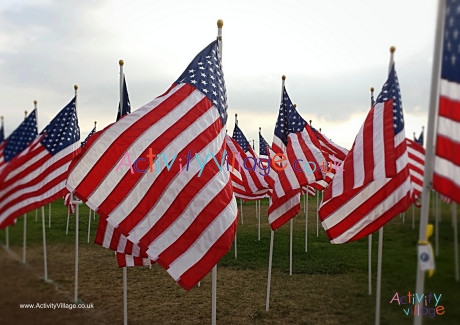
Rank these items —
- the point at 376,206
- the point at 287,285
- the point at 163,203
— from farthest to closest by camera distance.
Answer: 1. the point at 287,285
2. the point at 376,206
3. the point at 163,203

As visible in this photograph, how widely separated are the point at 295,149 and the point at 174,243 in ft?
17.9

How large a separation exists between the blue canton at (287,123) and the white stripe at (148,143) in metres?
4.96

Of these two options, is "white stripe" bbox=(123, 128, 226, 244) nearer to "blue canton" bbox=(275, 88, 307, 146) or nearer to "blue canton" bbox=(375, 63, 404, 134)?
"blue canton" bbox=(375, 63, 404, 134)

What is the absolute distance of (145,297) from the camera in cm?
1119

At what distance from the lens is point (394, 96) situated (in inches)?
271

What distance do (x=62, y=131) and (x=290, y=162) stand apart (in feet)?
17.8

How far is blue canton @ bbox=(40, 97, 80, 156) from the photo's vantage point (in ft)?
34.0

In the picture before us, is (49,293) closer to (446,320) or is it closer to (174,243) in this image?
(174,243)

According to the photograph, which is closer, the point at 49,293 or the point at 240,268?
the point at 49,293

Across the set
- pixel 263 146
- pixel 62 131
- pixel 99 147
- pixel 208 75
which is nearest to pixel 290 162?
pixel 208 75

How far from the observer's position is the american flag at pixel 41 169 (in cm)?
903

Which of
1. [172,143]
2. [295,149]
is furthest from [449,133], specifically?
[295,149]

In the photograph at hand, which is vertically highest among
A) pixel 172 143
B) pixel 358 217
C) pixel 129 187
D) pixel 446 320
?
pixel 172 143

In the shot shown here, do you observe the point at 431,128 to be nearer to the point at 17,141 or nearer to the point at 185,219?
the point at 185,219
